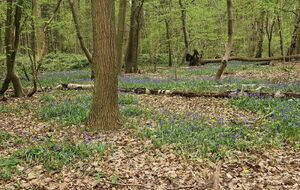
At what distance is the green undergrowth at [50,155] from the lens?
6.47 meters

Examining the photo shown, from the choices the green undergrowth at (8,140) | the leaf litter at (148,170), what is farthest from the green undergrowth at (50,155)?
the green undergrowth at (8,140)

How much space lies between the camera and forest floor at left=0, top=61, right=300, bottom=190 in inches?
242

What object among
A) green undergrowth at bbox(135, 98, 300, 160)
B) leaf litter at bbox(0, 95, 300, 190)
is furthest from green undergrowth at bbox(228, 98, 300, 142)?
leaf litter at bbox(0, 95, 300, 190)

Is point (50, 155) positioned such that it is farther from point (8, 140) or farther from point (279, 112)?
point (279, 112)

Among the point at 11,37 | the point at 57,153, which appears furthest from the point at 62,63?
the point at 57,153

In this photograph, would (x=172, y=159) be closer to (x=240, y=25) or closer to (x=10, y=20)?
(x=10, y=20)

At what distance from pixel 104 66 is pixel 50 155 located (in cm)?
282

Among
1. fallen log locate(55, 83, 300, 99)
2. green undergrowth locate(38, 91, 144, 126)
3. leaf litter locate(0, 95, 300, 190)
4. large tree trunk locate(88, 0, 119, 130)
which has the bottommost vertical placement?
leaf litter locate(0, 95, 300, 190)

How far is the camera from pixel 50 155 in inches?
273

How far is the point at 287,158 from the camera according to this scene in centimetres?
723

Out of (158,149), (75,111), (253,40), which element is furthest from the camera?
(253,40)

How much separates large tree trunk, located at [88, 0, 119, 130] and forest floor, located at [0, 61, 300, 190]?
462mm

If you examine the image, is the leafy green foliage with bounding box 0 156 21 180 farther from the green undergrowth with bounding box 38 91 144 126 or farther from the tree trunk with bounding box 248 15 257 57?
the tree trunk with bounding box 248 15 257 57

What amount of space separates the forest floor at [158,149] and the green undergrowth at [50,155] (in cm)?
2
